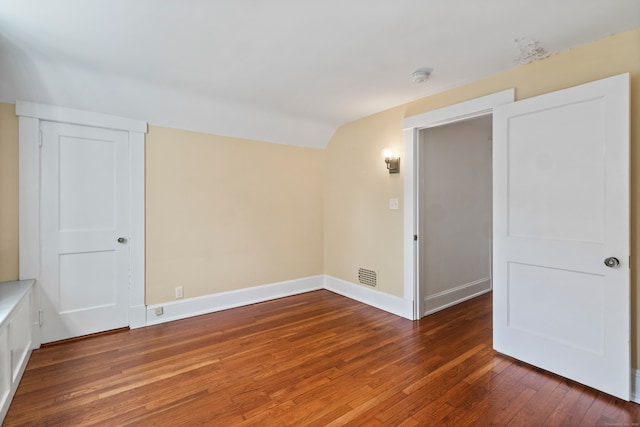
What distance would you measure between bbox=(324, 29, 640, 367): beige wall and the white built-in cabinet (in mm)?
3320

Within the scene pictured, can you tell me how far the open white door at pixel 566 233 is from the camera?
78.3 inches

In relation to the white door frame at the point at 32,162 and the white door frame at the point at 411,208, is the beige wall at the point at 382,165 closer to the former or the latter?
the white door frame at the point at 411,208

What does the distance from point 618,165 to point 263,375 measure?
2.87 m

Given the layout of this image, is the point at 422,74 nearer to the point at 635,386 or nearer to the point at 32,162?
the point at 635,386

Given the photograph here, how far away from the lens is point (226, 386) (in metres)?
2.19

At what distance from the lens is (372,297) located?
389cm

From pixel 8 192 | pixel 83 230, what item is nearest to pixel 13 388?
pixel 83 230

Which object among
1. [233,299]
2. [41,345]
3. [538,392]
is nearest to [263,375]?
[233,299]

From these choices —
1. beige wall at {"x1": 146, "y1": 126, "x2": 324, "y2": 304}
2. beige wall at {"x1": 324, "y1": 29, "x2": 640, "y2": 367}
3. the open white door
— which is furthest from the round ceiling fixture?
beige wall at {"x1": 146, "y1": 126, "x2": 324, "y2": 304}

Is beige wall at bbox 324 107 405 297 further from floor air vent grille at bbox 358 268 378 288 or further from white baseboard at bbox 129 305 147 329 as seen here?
white baseboard at bbox 129 305 147 329

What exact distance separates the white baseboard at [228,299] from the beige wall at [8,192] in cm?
122

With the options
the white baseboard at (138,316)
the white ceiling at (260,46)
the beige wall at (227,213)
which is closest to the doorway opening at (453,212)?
the white ceiling at (260,46)

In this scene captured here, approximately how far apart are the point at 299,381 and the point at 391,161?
249 centimetres

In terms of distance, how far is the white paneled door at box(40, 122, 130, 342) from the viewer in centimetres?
282
